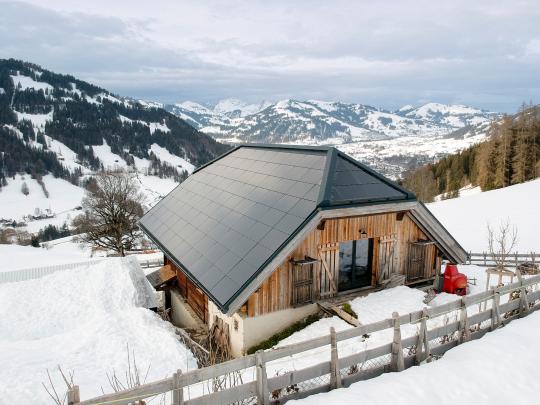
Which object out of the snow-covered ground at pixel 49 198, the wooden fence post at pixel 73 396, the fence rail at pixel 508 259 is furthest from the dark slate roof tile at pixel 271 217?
the snow-covered ground at pixel 49 198

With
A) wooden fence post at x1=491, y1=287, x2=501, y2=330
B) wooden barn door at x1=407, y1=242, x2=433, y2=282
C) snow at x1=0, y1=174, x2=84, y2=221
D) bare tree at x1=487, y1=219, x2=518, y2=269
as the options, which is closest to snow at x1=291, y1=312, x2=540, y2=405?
wooden fence post at x1=491, y1=287, x2=501, y2=330

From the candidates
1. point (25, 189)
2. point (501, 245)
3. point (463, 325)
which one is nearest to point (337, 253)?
point (463, 325)

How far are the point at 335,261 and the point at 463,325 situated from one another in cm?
443

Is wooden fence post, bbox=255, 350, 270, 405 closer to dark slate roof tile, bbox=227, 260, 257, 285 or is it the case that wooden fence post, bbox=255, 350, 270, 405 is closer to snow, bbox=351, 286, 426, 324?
dark slate roof tile, bbox=227, 260, 257, 285

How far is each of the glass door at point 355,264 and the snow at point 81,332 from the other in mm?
5433

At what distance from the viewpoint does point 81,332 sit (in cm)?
1294

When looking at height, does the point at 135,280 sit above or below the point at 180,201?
below

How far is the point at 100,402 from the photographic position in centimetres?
533

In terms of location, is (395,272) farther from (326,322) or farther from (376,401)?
(376,401)

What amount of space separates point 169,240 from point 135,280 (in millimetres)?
3672

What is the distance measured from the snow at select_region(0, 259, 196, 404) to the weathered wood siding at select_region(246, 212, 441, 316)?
287cm

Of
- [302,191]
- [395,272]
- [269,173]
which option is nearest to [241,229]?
[302,191]

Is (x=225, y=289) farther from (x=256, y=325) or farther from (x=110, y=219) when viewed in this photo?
(x=110, y=219)

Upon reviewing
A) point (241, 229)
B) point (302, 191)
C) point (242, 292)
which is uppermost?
point (302, 191)
